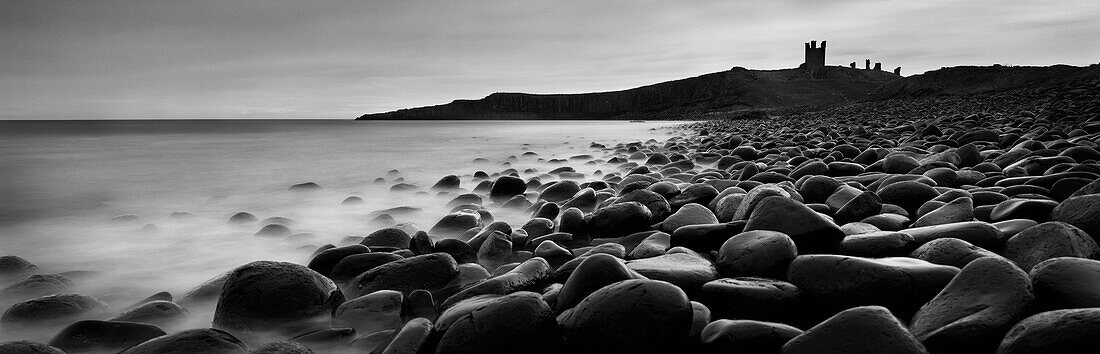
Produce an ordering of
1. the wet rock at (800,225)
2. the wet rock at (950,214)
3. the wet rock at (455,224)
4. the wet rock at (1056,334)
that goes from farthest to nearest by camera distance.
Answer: the wet rock at (455,224) < the wet rock at (950,214) < the wet rock at (800,225) < the wet rock at (1056,334)

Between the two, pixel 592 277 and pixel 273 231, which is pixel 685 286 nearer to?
pixel 592 277

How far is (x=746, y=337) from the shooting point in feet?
4.52

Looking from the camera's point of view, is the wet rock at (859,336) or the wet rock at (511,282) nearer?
the wet rock at (859,336)

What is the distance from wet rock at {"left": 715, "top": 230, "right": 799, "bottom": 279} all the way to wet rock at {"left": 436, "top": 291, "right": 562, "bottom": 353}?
0.76m

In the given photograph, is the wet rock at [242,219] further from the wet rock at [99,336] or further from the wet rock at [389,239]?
the wet rock at [99,336]

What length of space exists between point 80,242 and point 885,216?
444 cm

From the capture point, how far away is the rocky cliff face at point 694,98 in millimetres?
69350

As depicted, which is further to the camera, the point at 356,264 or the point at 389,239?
the point at 389,239

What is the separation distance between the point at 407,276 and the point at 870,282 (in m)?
1.53

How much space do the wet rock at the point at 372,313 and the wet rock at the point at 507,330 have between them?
50 cm

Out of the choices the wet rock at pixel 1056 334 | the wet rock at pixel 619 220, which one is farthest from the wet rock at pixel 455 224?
the wet rock at pixel 1056 334

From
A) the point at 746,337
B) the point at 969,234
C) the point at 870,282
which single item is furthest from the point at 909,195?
the point at 746,337

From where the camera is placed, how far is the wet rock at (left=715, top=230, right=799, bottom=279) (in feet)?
5.98

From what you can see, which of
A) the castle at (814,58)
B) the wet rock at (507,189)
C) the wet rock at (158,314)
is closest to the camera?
the wet rock at (158,314)
